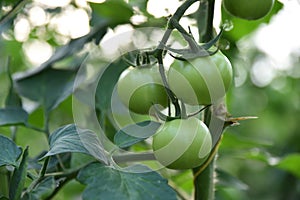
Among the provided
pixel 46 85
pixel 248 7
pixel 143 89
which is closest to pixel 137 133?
pixel 143 89

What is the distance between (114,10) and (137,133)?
1.46ft

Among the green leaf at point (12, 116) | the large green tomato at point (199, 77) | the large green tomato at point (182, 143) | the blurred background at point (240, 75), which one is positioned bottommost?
the blurred background at point (240, 75)

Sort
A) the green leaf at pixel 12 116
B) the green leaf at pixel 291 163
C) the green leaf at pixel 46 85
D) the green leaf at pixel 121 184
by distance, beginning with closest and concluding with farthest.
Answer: the green leaf at pixel 121 184
the green leaf at pixel 12 116
the green leaf at pixel 46 85
the green leaf at pixel 291 163

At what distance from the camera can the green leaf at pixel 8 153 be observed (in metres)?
0.62

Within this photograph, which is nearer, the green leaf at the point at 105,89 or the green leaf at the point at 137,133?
the green leaf at the point at 137,133

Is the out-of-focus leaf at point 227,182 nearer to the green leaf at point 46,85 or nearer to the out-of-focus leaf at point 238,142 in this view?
the out-of-focus leaf at point 238,142

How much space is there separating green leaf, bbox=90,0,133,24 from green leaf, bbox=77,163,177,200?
0.48 meters

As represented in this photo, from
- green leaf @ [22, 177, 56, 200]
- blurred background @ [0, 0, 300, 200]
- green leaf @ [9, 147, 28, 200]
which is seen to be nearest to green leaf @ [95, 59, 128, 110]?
blurred background @ [0, 0, 300, 200]

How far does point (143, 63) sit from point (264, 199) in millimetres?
1474

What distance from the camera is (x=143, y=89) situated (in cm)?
65

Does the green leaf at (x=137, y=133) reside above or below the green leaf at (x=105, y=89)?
above

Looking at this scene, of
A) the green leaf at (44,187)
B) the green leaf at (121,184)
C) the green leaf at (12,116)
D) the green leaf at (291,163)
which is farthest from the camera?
the green leaf at (291,163)

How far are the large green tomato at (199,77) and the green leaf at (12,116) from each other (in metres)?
0.31

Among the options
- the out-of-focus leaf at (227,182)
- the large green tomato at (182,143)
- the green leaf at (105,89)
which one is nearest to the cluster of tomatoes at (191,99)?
the large green tomato at (182,143)
